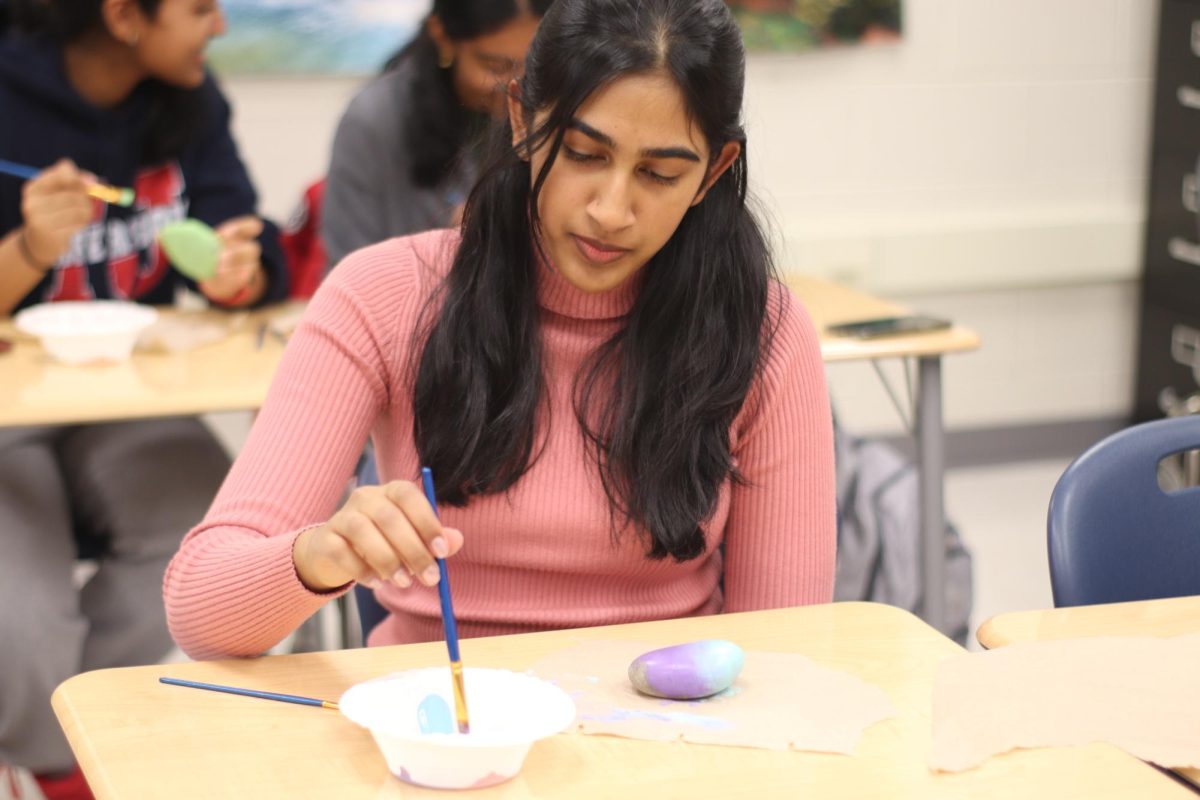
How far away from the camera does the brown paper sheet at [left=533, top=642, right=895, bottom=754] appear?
39.1 inches

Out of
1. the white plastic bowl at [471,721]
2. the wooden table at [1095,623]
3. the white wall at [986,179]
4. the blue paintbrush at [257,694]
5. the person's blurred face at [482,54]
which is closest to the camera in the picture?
the white plastic bowl at [471,721]

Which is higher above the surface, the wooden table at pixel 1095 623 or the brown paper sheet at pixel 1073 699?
the brown paper sheet at pixel 1073 699

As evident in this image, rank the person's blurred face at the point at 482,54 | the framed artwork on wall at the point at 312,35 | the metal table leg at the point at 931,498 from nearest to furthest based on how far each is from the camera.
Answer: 1. the person's blurred face at the point at 482,54
2. the metal table leg at the point at 931,498
3. the framed artwork on wall at the point at 312,35

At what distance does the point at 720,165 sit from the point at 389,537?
1.76 feet

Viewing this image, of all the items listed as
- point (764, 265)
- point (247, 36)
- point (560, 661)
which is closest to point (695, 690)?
point (560, 661)

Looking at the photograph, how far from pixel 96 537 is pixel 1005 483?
90.8 inches

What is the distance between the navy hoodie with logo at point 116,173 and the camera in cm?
222

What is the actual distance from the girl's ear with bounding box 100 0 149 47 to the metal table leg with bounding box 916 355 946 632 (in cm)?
127

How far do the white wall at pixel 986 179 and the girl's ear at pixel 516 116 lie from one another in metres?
1.96

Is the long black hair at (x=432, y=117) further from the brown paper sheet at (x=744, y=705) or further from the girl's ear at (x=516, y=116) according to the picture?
the brown paper sheet at (x=744, y=705)

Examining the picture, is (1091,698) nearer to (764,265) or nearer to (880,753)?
(880,753)

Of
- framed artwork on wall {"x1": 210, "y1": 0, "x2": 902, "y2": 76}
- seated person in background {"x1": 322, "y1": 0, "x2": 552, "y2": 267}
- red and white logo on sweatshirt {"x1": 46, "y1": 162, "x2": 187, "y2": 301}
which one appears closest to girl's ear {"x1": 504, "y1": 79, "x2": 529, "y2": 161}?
seated person in background {"x1": 322, "y1": 0, "x2": 552, "y2": 267}

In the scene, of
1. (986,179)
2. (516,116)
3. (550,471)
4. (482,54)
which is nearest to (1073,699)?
(550,471)

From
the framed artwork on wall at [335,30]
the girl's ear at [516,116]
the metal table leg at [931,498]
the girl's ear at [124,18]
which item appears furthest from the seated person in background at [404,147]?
the girl's ear at [516,116]
